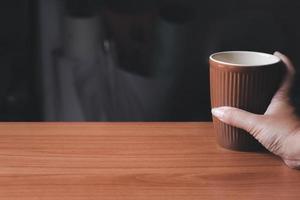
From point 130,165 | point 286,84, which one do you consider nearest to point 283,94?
point 286,84

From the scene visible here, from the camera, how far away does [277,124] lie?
64cm

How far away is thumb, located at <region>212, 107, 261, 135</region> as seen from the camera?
0.64m

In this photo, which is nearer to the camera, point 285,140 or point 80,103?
point 285,140

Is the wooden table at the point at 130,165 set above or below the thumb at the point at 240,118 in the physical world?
below

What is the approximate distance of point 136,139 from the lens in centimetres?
72

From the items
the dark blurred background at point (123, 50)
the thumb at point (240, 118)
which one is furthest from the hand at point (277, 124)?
the dark blurred background at point (123, 50)

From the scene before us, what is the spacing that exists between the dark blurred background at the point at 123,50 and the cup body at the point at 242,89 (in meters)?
0.10

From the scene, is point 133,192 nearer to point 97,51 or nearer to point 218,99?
point 218,99

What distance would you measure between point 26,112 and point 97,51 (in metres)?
0.16

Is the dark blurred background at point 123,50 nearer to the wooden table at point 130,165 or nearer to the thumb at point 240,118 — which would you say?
the wooden table at point 130,165

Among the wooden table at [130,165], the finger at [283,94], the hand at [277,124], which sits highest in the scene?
the finger at [283,94]

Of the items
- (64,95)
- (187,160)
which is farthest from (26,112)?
(187,160)

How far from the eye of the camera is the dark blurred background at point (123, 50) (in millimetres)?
771

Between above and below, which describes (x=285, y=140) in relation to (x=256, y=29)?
below
